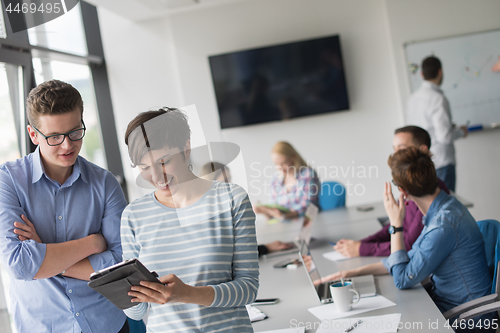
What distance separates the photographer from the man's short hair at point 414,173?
167cm

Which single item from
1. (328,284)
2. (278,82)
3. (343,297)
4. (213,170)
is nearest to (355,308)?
(343,297)

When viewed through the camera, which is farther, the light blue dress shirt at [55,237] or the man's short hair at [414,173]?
the man's short hair at [414,173]

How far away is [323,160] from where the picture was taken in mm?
4520

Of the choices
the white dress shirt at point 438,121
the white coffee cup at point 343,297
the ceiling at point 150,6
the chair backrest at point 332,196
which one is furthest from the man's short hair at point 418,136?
the ceiling at point 150,6

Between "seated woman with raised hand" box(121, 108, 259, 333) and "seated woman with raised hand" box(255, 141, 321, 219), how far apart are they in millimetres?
1992

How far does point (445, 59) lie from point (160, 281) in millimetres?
4262

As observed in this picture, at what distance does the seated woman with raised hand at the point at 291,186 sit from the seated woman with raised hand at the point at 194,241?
1.99 meters

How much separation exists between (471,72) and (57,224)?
4323mm

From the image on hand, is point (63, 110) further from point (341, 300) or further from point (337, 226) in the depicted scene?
point (337, 226)

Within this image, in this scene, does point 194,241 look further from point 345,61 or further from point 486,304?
point 345,61

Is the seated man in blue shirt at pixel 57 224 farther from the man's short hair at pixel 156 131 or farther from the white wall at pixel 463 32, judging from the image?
the white wall at pixel 463 32

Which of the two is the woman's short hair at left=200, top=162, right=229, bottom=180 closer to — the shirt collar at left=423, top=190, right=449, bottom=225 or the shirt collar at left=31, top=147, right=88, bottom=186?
the shirt collar at left=31, top=147, right=88, bottom=186

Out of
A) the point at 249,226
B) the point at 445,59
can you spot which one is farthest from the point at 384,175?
the point at 249,226

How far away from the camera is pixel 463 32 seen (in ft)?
14.1
